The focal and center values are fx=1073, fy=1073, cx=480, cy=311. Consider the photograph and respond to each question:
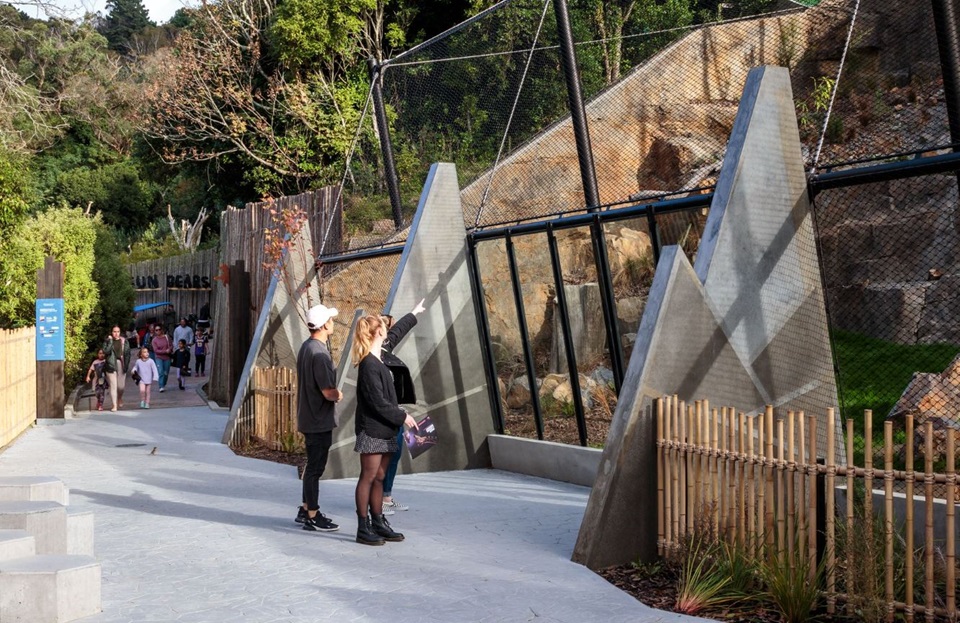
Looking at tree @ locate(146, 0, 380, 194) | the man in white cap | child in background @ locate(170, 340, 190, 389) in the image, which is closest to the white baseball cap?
the man in white cap

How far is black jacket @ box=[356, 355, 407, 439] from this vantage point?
8648 millimetres

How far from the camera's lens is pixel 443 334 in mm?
13422

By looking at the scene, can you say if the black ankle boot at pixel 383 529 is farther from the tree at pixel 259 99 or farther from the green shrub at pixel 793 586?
the tree at pixel 259 99

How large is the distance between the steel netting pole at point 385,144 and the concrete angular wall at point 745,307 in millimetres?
8723

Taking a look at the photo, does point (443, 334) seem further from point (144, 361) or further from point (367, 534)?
point (144, 361)

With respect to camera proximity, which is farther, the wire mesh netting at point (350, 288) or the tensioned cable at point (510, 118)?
the wire mesh netting at point (350, 288)

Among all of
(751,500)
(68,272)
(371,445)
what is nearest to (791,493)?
A: (751,500)

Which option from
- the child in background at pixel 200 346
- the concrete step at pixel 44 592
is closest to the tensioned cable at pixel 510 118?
the concrete step at pixel 44 592

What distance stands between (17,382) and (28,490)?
1087 cm

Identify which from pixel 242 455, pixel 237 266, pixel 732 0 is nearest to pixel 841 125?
pixel 732 0

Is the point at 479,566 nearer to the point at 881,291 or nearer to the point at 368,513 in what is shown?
the point at 368,513

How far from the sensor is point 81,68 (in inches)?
1996

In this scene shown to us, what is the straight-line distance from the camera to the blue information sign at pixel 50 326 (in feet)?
69.4

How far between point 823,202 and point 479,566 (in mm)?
9288
